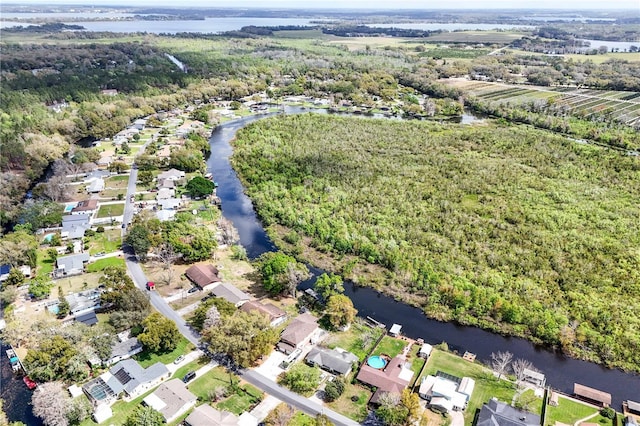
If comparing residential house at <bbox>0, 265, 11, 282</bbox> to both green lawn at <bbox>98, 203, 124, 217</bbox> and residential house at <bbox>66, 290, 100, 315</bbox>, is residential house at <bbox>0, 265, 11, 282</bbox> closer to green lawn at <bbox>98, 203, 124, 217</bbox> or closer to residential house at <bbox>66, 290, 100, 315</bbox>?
residential house at <bbox>66, 290, 100, 315</bbox>

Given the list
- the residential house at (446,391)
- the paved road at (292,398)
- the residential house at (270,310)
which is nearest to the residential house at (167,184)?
the residential house at (270,310)

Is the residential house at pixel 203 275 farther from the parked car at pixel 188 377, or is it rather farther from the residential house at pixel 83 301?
the parked car at pixel 188 377

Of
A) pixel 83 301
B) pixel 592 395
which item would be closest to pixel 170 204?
pixel 83 301

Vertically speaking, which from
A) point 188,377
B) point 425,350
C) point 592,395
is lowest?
→ point 188,377

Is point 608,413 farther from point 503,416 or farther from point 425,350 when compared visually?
point 425,350

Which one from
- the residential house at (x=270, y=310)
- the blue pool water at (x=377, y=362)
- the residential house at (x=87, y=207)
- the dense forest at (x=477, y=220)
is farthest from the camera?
the residential house at (x=87, y=207)

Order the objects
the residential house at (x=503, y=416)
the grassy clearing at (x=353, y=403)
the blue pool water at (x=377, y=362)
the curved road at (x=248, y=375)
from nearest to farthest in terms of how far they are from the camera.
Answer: the residential house at (x=503, y=416)
the grassy clearing at (x=353, y=403)
the curved road at (x=248, y=375)
the blue pool water at (x=377, y=362)
